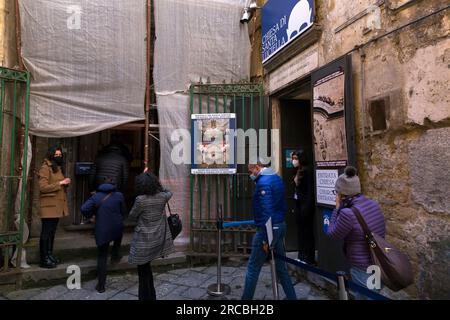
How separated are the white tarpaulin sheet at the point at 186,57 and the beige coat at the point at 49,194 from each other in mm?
1540

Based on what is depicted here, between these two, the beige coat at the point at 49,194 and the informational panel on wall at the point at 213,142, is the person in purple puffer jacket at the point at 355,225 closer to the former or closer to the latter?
the informational panel on wall at the point at 213,142

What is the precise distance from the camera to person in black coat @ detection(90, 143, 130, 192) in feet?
16.0

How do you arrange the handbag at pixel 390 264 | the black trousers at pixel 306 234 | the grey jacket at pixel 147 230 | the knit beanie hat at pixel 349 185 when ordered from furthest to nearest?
the black trousers at pixel 306 234 → the grey jacket at pixel 147 230 → the knit beanie hat at pixel 349 185 → the handbag at pixel 390 264

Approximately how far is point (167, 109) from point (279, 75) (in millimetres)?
1915

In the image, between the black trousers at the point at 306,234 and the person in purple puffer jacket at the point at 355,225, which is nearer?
the person in purple puffer jacket at the point at 355,225

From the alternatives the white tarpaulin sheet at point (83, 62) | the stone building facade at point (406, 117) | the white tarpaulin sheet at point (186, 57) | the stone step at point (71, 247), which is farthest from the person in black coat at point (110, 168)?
the stone building facade at point (406, 117)

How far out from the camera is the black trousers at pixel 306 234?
4297 mm

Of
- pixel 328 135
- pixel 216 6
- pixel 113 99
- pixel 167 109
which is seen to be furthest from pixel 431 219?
pixel 216 6

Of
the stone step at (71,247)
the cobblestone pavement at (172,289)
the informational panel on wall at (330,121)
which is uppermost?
the informational panel on wall at (330,121)

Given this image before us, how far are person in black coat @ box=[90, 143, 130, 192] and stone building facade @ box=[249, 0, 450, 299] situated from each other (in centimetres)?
344

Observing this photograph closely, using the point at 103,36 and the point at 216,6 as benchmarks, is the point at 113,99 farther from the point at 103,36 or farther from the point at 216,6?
the point at 216,6

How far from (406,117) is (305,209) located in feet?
5.98

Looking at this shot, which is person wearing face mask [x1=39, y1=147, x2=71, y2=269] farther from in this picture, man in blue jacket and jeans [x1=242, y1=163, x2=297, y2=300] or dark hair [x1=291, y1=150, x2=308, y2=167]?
dark hair [x1=291, y1=150, x2=308, y2=167]

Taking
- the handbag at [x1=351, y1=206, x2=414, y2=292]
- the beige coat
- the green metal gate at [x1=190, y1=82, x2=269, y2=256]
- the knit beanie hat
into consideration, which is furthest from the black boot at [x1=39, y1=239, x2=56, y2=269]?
the handbag at [x1=351, y1=206, x2=414, y2=292]
